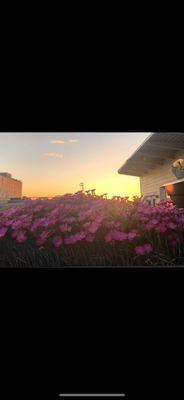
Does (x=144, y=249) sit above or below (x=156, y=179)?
below

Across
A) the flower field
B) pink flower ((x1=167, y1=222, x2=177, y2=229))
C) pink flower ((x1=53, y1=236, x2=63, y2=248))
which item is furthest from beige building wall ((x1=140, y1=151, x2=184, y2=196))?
pink flower ((x1=53, y1=236, x2=63, y2=248))

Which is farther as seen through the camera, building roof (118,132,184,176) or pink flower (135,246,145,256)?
building roof (118,132,184,176)

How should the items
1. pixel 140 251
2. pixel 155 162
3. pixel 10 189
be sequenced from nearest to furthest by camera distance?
pixel 140 251 < pixel 10 189 < pixel 155 162

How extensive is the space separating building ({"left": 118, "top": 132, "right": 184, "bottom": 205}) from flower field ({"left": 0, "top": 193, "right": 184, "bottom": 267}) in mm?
107

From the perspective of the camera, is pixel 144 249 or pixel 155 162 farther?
pixel 155 162

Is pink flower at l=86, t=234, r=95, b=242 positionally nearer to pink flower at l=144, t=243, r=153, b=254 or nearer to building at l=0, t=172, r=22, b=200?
pink flower at l=144, t=243, r=153, b=254

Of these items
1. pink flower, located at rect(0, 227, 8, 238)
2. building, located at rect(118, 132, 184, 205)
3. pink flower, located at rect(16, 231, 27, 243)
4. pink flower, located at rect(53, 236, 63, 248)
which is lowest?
pink flower, located at rect(53, 236, 63, 248)

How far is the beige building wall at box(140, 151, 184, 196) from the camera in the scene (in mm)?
1606

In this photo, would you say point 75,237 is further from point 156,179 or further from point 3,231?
point 156,179

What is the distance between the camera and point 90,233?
1.50 metres

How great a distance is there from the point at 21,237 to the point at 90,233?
0.40m

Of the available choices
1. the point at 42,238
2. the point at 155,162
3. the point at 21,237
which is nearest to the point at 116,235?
the point at 42,238
